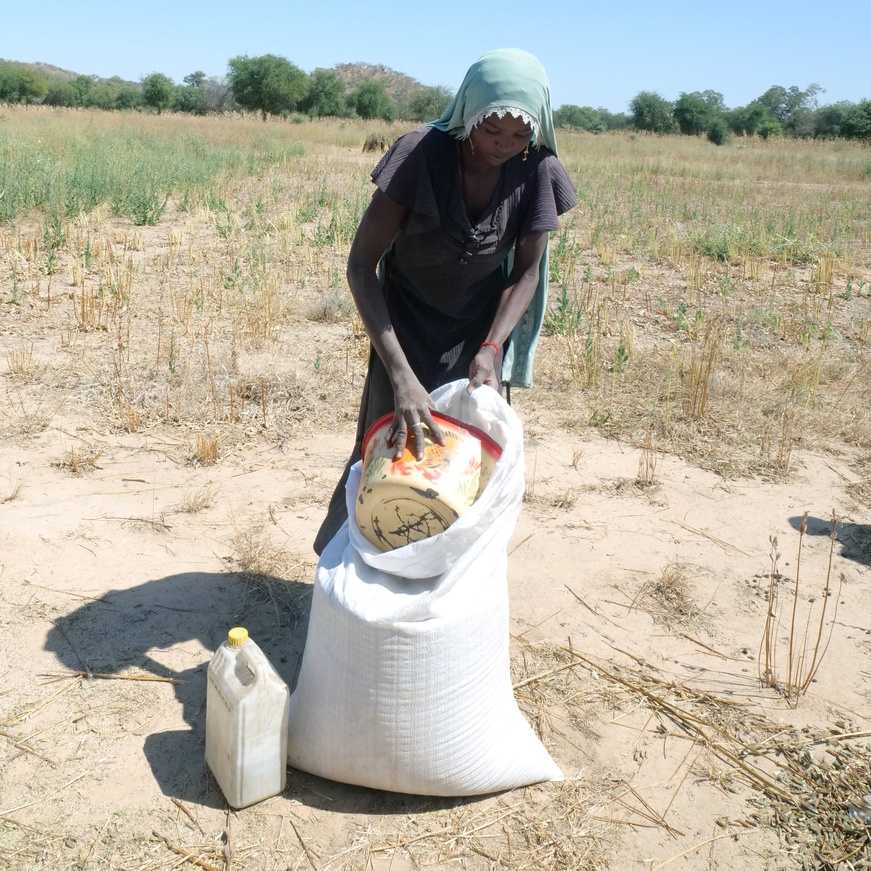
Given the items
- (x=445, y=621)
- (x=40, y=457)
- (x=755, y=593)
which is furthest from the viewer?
(x=40, y=457)

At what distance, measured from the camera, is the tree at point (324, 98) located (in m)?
45.3

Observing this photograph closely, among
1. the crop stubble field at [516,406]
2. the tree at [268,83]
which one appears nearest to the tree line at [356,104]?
the tree at [268,83]

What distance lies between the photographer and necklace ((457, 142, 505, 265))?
2.03 m

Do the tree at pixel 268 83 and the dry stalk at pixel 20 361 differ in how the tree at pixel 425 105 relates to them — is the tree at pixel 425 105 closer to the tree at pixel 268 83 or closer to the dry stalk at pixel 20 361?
the tree at pixel 268 83

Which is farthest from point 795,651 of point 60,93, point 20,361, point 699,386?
point 60,93

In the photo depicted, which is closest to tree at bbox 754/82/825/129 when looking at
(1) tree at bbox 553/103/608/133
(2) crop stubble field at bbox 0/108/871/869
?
(1) tree at bbox 553/103/608/133

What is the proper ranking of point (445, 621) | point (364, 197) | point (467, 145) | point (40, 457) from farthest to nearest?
point (364, 197)
point (40, 457)
point (467, 145)
point (445, 621)

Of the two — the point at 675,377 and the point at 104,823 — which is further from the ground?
the point at 675,377

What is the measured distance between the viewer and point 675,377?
484 centimetres

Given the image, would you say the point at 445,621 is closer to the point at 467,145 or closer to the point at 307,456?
the point at 467,145

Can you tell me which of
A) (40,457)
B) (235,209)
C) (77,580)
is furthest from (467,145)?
(235,209)

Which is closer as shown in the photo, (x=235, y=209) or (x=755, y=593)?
(x=755, y=593)

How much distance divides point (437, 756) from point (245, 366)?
10.7 feet

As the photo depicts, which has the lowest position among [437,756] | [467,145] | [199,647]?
[199,647]
